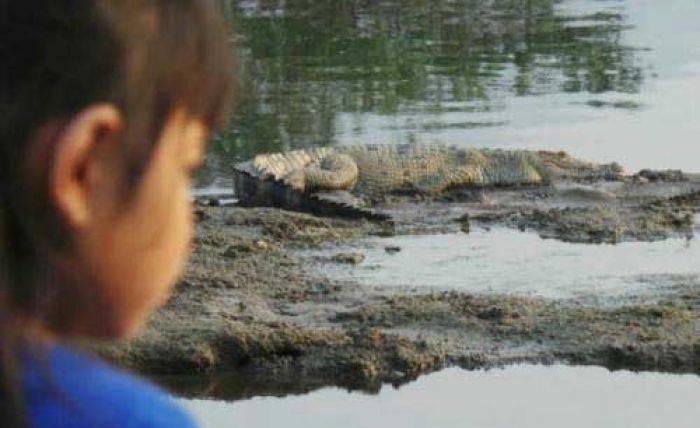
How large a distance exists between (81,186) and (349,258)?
726 cm

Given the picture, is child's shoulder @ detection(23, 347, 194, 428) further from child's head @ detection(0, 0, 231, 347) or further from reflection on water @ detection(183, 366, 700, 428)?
reflection on water @ detection(183, 366, 700, 428)

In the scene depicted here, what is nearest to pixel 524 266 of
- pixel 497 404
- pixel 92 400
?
pixel 497 404

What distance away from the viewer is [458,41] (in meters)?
18.4

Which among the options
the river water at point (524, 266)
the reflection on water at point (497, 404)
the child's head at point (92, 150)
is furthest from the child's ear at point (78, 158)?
the river water at point (524, 266)

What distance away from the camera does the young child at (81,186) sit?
1172mm

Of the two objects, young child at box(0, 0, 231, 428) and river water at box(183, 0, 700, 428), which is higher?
young child at box(0, 0, 231, 428)

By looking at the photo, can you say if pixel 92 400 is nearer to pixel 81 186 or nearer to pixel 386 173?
pixel 81 186

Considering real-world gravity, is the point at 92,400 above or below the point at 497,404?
above

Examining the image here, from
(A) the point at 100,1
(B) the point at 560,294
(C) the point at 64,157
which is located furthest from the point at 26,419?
(B) the point at 560,294

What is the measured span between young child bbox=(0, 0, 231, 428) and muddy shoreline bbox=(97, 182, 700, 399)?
4.66 metres

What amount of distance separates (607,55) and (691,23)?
139 inches

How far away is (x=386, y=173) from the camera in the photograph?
1152 centimetres

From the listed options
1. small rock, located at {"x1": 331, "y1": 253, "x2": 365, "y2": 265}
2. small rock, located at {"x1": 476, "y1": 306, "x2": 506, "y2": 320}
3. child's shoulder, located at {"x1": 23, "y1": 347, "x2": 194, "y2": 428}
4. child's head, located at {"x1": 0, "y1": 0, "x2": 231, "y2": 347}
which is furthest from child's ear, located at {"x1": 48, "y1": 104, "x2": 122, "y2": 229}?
small rock, located at {"x1": 331, "y1": 253, "x2": 365, "y2": 265}

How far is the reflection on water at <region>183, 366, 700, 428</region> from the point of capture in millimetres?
5781
